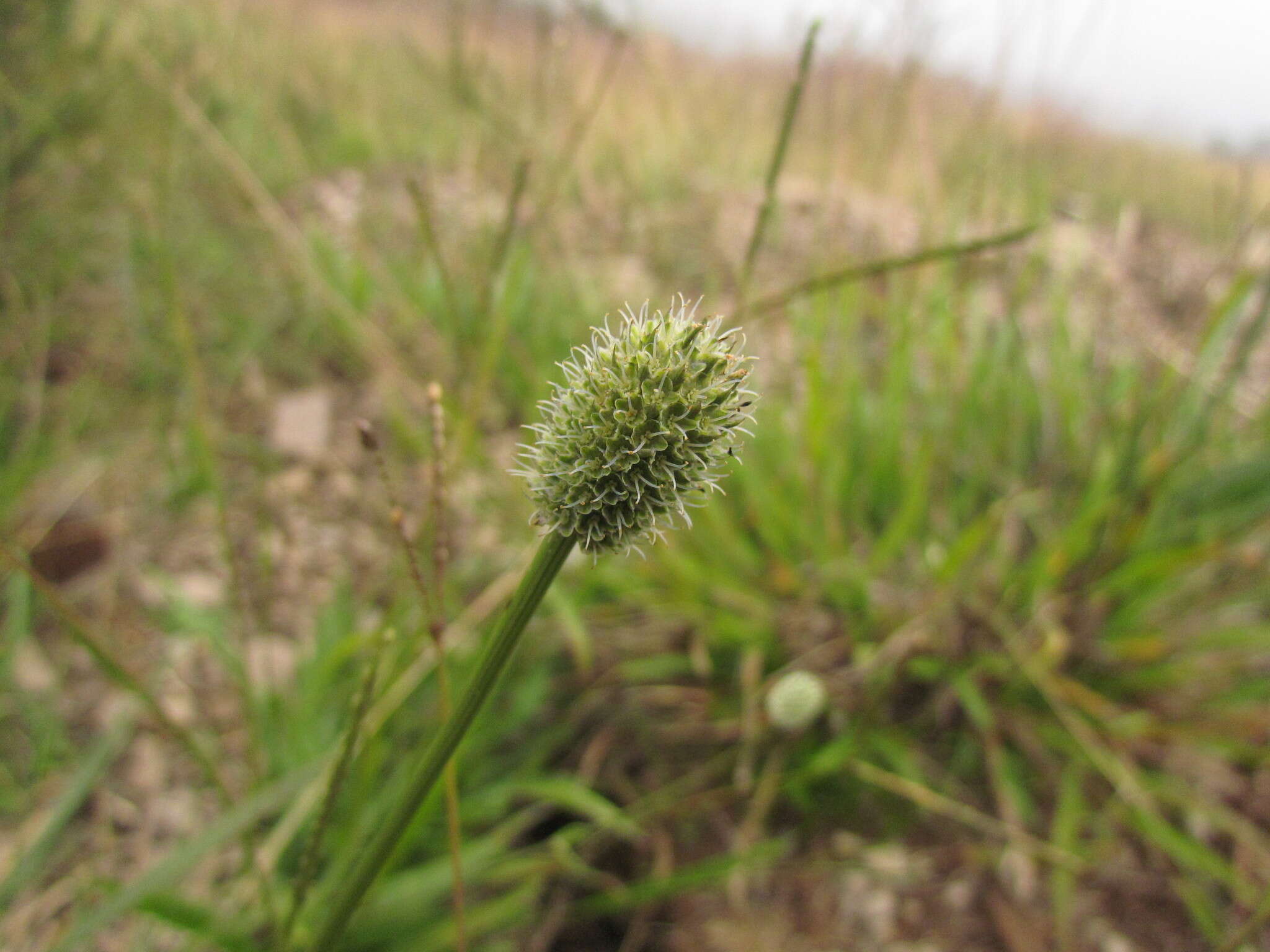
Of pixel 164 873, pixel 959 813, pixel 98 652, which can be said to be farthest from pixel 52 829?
pixel 959 813

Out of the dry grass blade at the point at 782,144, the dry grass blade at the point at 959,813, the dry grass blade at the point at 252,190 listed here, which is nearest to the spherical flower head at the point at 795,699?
the dry grass blade at the point at 959,813

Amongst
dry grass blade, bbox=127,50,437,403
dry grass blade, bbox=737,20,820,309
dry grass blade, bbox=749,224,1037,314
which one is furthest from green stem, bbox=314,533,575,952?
dry grass blade, bbox=127,50,437,403

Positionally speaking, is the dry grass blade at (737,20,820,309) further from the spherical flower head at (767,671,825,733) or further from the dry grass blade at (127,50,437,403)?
the dry grass blade at (127,50,437,403)

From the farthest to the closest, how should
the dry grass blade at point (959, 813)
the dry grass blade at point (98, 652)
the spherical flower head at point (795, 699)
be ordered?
the dry grass blade at point (959, 813) < the spherical flower head at point (795, 699) < the dry grass blade at point (98, 652)

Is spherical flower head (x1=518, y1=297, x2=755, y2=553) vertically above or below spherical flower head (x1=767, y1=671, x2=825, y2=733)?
above

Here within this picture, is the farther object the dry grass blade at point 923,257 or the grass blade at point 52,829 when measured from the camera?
the grass blade at point 52,829

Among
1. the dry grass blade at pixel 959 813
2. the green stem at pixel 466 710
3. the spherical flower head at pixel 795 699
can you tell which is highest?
the green stem at pixel 466 710

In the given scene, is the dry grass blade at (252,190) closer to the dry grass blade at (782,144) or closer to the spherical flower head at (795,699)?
the dry grass blade at (782,144)
